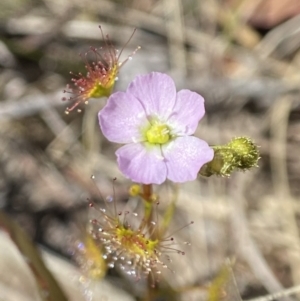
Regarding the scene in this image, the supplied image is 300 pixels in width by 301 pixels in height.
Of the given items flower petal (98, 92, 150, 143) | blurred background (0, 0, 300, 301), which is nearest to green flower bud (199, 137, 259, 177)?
flower petal (98, 92, 150, 143)

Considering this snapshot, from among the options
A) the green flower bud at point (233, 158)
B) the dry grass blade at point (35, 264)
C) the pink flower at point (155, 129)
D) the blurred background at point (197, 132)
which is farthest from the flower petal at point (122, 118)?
the blurred background at point (197, 132)

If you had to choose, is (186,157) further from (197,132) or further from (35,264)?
(197,132)

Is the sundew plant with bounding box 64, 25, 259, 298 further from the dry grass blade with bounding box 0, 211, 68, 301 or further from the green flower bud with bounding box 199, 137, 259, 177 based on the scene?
the dry grass blade with bounding box 0, 211, 68, 301

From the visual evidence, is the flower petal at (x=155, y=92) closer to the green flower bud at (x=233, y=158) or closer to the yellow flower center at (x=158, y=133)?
the yellow flower center at (x=158, y=133)

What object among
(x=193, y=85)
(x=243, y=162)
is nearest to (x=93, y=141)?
(x=193, y=85)

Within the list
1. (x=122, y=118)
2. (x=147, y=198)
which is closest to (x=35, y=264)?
(x=147, y=198)

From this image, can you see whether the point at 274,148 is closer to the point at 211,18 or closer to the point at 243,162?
the point at 211,18
